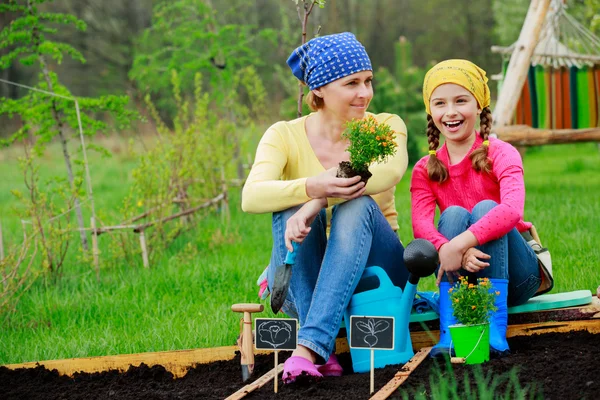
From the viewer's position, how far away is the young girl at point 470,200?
8.20 feet

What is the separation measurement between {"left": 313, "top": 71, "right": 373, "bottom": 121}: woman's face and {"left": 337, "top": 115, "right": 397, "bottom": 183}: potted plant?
299mm

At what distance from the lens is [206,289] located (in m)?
4.21

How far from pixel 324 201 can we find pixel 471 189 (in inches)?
21.5

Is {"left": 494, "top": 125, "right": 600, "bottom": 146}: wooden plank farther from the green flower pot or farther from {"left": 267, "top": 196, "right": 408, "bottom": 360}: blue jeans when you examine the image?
the green flower pot

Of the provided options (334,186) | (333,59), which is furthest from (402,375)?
(333,59)

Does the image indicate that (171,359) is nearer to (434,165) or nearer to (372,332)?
(372,332)

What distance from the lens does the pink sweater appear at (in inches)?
99.7

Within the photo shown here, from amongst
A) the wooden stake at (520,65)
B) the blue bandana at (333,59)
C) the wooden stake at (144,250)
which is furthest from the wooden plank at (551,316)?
the wooden stake at (520,65)

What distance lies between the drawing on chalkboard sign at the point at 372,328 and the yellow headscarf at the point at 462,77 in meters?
0.84

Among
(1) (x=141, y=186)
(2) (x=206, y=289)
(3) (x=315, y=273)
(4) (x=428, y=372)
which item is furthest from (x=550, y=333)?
(1) (x=141, y=186)

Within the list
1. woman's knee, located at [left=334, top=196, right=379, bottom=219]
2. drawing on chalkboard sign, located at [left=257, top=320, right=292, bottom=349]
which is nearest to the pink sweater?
woman's knee, located at [left=334, top=196, right=379, bottom=219]

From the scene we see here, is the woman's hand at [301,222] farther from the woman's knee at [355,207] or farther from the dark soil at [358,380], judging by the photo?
the dark soil at [358,380]

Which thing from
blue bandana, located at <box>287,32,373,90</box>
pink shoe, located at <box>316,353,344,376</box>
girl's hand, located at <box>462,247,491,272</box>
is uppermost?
blue bandana, located at <box>287,32,373,90</box>

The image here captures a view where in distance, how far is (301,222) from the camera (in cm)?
249
